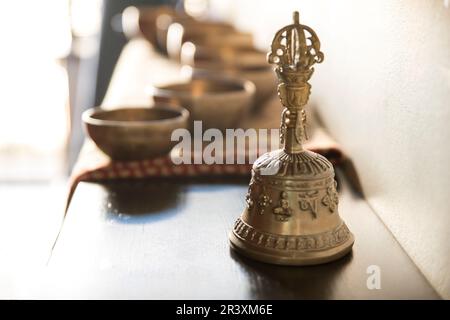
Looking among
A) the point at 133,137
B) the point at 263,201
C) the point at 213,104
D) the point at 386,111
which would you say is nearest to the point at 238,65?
the point at 213,104

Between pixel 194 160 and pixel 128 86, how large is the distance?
912 millimetres

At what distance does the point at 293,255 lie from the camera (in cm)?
89

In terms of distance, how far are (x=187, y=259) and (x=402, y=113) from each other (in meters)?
0.41

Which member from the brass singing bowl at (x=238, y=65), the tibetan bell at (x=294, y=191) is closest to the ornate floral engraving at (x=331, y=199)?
the tibetan bell at (x=294, y=191)

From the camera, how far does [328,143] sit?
142 centimetres

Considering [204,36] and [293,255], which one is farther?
[204,36]

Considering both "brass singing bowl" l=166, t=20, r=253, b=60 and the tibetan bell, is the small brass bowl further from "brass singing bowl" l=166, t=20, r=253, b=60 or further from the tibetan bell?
"brass singing bowl" l=166, t=20, r=253, b=60

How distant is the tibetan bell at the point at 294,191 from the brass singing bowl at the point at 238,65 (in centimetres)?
99

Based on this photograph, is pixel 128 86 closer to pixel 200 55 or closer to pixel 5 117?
pixel 200 55

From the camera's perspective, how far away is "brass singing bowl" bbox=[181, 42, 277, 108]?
192 cm

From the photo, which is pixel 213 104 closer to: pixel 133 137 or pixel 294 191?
pixel 133 137

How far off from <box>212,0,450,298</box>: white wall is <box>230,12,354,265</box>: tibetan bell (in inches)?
5.1

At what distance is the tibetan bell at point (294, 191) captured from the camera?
896mm
